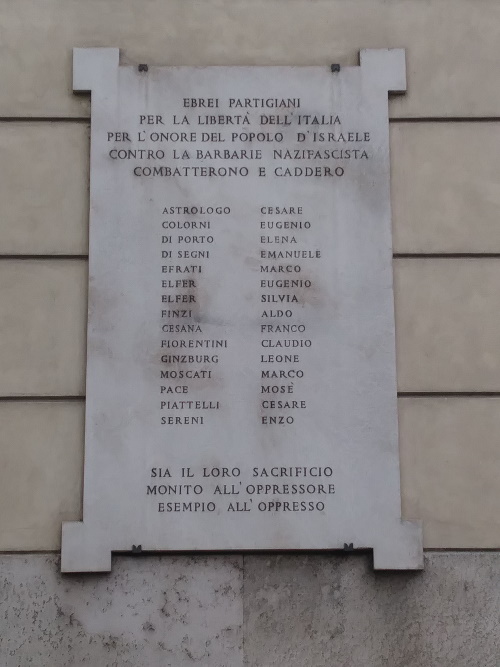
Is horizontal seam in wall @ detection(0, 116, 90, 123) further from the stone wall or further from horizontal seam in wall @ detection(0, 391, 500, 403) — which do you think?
horizontal seam in wall @ detection(0, 391, 500, 403)

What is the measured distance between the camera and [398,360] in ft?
17.3

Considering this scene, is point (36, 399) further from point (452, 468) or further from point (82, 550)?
point (452, 468)

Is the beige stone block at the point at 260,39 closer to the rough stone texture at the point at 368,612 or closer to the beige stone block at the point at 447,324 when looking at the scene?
the beige stone block at the point at 447,324

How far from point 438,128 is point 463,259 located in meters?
0.81

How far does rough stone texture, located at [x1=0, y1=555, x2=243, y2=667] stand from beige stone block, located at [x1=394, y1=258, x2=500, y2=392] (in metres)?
1.49

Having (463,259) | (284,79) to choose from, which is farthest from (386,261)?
(284,79)

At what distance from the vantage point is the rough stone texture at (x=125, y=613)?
4.94 meters

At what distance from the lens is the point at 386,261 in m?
5.36

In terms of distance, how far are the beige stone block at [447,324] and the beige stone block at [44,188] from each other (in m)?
1.90

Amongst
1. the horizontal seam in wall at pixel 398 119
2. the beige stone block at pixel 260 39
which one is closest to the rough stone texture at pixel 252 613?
the horizontal seam in wall at pixel 398 119

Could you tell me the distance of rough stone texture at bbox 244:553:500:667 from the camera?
4.96m

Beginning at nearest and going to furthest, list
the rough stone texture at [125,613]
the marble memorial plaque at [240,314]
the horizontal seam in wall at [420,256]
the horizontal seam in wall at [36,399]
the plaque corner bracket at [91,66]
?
the rough stone texture at [125,613]
the marble memorial plaque at [240,314]
the horizontal seam in wall at [36,399]
the horizontal seam in wall at [420,256]
the plaque corner bracket at [91,66]

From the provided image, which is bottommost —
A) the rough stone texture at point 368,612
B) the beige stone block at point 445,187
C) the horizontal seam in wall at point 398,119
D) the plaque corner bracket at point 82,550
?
the rough stone texture at point 368,612

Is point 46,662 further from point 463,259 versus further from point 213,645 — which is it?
point 463,259
